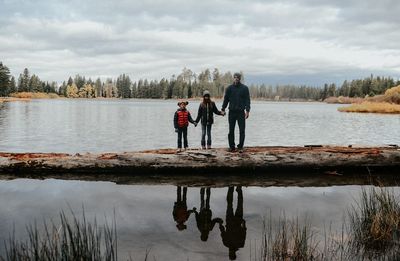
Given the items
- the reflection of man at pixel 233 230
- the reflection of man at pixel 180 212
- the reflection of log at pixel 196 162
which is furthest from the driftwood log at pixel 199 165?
the reflection of man at pixel 233 230

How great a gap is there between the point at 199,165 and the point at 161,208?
4.00 metres

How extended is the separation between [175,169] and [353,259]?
7447 millimetres

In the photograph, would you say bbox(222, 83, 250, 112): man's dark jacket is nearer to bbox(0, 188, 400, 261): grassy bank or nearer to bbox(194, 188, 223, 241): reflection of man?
bbox(194, 188, 223, 241): reflection of man

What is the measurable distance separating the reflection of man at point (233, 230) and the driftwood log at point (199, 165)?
11.7 ft

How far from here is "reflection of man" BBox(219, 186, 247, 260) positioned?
6.64m

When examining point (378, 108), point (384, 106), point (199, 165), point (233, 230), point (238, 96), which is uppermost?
point (238, 96)

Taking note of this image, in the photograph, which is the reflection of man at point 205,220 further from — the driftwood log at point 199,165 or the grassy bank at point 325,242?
the driftwood log at point 199,165

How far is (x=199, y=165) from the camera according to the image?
498 inches

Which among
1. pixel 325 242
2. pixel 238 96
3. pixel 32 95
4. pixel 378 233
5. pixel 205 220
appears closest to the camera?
pixel 325 242

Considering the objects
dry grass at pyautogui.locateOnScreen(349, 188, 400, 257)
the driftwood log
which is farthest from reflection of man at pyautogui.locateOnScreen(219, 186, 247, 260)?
the driftwood log

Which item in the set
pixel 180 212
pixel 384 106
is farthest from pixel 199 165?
pixel 384 106

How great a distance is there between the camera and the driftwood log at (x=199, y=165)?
1251cm

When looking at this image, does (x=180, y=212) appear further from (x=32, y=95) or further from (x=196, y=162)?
(x=32, y=95)

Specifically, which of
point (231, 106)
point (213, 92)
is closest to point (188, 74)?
point (213, 92)
